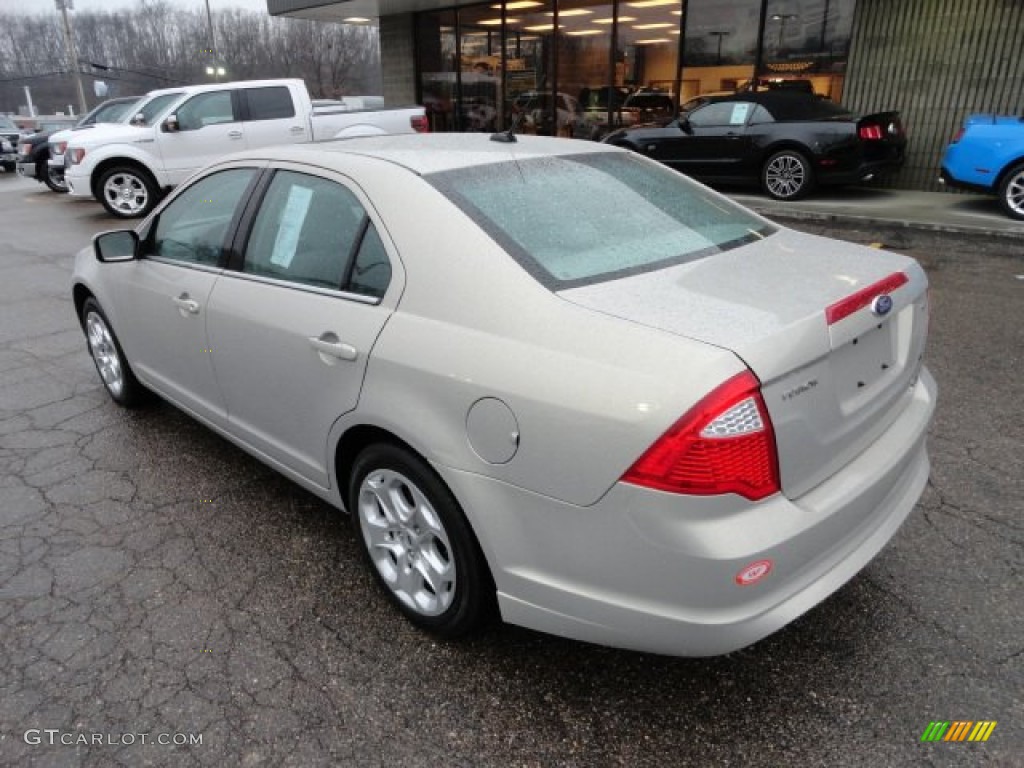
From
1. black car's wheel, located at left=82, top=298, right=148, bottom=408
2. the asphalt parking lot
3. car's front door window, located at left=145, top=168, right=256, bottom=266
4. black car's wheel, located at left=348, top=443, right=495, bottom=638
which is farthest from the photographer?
black car's wheel, located at left=82, top=298, right=148, bottom=408

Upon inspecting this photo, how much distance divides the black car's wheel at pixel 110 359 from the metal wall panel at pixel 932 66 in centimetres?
1186

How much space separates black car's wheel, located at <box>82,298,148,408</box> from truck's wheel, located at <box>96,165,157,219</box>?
862 cm

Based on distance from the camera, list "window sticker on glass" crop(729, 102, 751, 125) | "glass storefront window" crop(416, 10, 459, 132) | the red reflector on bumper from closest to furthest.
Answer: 1. the red reflector on bumper
2. "window sticker on glass" crop(729, 102, 751, 125)
3. "glass storefront window" crop(416, 10, 459, 132)

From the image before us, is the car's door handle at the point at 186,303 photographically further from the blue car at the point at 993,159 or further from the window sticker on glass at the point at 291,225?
the blue car at the point at 993,159

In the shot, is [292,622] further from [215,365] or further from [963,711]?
[963,711]

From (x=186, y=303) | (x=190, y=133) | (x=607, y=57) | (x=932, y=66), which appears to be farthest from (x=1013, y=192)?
(x=190, y=133)

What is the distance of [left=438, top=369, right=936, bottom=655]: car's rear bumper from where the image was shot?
5.82 ft

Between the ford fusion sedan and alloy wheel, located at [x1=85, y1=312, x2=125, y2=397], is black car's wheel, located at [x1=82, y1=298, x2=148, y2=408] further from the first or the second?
the ford fusion sedan

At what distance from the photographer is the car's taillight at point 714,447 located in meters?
1.72

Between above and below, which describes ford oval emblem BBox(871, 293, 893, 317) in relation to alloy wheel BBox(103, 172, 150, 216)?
above

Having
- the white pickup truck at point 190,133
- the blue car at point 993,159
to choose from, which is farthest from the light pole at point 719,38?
the white pickup truck at point 190,133

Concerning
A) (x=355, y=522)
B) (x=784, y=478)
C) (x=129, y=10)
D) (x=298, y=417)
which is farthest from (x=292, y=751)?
(x=129, y=10)

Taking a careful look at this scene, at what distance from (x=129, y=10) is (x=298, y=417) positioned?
106915 millimetres

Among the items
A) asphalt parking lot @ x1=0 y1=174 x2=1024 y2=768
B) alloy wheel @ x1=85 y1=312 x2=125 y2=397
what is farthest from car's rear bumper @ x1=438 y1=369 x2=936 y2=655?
alloy wheel @ x1=85 y1=312 x2=125 y2=397
